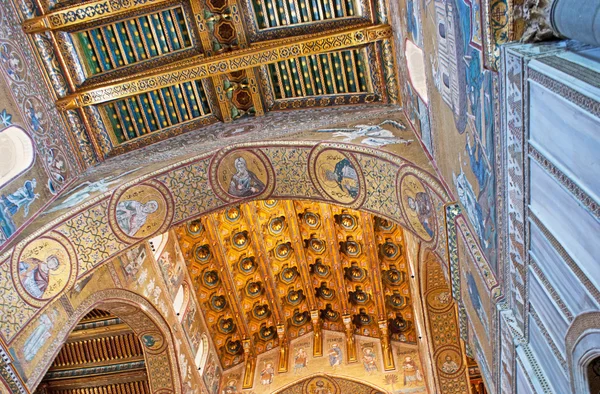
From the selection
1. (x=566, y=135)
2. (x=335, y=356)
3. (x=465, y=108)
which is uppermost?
(x=566, y=135)

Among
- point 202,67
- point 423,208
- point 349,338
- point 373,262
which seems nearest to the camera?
point 423,208

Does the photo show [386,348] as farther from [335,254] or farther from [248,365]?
[248,365]

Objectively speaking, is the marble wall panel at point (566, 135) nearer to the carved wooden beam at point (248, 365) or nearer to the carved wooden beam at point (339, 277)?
the carved wooden beam at point (339, 277)

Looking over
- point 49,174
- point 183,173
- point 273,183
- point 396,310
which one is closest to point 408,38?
point 273,183

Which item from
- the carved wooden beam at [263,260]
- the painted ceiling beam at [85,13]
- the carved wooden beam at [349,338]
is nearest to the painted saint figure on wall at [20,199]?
the painted ceiling beam at [85,13]

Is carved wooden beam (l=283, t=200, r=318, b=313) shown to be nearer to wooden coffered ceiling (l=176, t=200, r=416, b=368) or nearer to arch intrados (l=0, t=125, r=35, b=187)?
wooden coffered ceiling (l=176, t=200, r=416, b=368)

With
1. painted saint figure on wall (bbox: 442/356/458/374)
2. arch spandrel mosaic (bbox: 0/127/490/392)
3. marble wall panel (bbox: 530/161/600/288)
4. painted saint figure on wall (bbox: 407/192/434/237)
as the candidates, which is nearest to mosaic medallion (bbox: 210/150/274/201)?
arch spandrel mosaic (bbox: 0/127/490/392)

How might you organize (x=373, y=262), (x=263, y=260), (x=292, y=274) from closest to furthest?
1. (x=373, y=262)
2. (x=263, y=260)
3. (x=292, y=274)

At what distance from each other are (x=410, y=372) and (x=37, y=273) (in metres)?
8.13

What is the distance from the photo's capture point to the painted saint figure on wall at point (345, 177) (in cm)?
785

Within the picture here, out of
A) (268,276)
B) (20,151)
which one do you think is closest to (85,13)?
(20,151)

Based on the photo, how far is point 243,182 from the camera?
8.70 m

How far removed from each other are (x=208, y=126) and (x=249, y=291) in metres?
4.84

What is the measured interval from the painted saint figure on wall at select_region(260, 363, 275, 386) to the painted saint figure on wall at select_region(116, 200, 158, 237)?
6.26 meters
